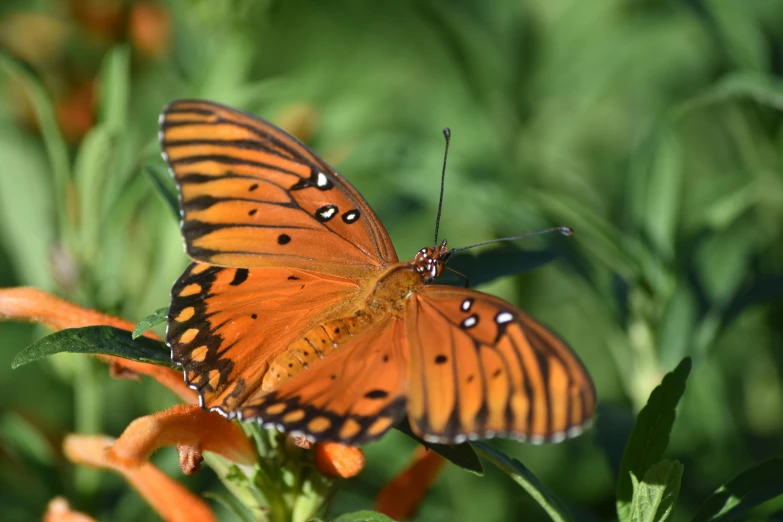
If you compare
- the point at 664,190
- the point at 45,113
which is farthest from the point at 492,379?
the point at 45,113

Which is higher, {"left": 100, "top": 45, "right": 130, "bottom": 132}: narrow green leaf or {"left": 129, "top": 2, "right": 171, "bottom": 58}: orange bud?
{"left": 129, "top": 2, "right": 171, "bottom": 58}: orange bud

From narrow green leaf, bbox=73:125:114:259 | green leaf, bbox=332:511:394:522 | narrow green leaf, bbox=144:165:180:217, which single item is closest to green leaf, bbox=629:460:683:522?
green leaf, bbox=332:511:394:522

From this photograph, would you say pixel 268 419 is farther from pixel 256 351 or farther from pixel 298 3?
pixel 298 3

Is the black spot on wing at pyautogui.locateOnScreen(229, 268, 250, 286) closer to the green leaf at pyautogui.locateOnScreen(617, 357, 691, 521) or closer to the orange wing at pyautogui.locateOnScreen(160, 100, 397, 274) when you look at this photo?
the orange wing at pyautogui.locateOnScreen(160, 100, 397, 274)

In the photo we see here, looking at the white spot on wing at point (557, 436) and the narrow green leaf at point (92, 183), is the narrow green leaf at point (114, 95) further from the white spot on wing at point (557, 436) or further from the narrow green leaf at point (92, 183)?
the white spot on wing at point (557, 436)

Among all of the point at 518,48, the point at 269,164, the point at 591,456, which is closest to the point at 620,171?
the point at 518,48

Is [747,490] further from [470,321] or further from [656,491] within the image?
[470,321]
